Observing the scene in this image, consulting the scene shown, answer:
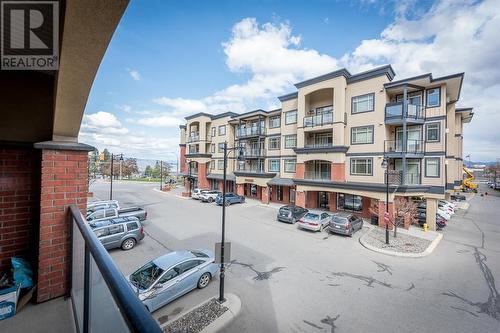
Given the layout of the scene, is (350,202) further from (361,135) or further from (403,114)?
(403,114)

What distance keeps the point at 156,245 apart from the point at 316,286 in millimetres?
9132

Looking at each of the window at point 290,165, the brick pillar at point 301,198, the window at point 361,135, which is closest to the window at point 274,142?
the window at point 290,165

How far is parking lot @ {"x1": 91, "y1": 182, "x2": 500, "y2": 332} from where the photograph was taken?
7.23 metres

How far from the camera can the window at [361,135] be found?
20.8 metres

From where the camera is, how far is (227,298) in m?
8.10

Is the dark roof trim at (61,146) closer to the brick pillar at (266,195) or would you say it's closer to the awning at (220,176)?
the brick pillar at (266,195)

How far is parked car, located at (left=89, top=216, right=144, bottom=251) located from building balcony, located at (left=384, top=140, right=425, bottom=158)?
759 inches

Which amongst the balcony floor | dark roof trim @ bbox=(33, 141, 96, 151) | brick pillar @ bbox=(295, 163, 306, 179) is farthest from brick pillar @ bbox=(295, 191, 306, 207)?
the balcony floor

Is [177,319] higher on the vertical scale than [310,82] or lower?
lower

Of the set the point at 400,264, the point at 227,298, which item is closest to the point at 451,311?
the point at 400,264

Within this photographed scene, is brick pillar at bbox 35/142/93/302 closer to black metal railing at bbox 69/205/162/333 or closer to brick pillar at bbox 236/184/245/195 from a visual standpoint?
black metal railing at bbox 69/205/162/333

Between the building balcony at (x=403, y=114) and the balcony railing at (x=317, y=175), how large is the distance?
734cm

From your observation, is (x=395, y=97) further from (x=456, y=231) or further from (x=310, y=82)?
(x=456, y=231)

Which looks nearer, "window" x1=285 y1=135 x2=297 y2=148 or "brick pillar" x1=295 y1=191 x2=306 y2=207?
"brick pillar" x1=295 y1=191 x2=306 y2=207
